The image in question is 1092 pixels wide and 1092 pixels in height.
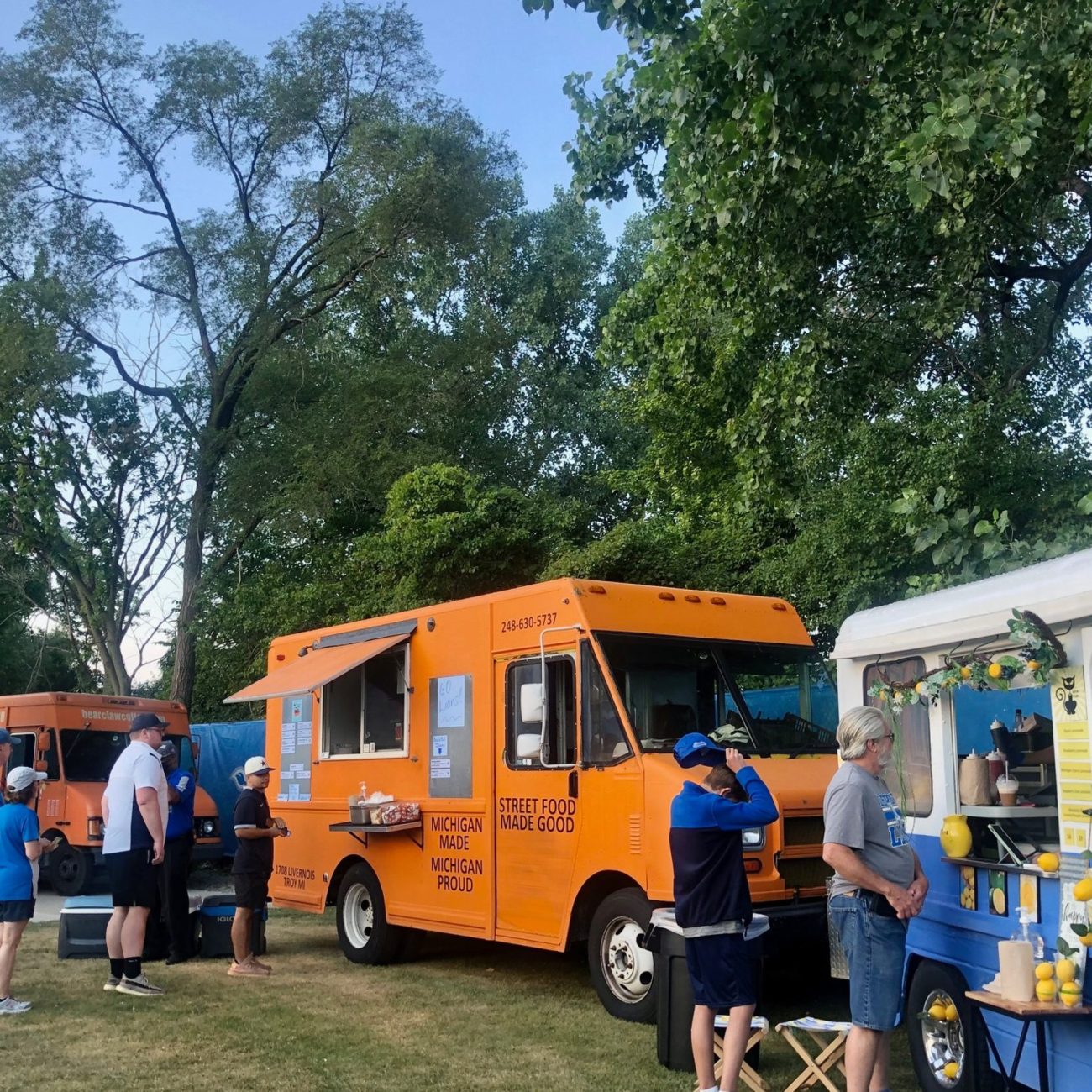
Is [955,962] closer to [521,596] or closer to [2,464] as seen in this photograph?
[521,596]

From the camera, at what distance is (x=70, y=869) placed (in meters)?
15.4

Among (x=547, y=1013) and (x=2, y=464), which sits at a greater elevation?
(x=2, y=464)

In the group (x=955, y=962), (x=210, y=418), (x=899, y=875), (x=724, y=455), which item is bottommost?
(x=955, y=962)

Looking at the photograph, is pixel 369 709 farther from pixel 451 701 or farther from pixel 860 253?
pixel 860 253

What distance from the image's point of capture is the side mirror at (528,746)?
842cm

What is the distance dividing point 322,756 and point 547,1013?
3.60 meters

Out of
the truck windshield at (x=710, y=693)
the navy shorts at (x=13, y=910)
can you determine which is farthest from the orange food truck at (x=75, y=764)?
the truck windshield at (x=710, y=693)

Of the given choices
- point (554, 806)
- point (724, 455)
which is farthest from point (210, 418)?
point (554, 806)

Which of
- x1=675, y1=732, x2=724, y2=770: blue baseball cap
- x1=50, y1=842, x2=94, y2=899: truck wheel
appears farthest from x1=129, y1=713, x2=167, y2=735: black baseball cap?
x1=50, y1=842, x2=94, y2=899: truck wheel

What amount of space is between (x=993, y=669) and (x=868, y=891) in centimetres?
110

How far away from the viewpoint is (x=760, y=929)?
18.8 feet

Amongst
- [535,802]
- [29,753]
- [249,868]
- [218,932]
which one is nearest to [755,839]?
[535,802]

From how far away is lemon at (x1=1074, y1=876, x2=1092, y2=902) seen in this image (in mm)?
4586

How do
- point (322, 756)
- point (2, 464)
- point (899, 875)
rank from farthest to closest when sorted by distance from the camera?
point (2, 464) → point (322, 756) → point (899, 875)
